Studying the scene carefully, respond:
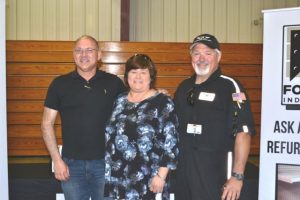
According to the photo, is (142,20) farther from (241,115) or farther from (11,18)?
(241,115)

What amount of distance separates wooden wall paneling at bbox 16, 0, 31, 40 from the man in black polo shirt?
14.9 ft

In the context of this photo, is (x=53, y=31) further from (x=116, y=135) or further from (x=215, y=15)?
(x=116, y=135)

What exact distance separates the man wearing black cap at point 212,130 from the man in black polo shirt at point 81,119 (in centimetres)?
51

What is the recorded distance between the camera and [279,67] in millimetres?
3096

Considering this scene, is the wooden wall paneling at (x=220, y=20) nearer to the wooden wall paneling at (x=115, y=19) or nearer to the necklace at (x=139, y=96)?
the wooden wall paneling at (x=115, y=19)

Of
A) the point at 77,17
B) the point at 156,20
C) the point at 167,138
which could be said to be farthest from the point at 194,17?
the point at 167,138

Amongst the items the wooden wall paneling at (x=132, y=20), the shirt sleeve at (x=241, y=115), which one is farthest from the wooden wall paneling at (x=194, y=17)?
the shirt sleeve at (x=241, y=115)

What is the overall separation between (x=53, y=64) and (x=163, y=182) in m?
4.44

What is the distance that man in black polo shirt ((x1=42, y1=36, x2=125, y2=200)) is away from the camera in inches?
98.7

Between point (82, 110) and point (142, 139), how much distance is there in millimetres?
544

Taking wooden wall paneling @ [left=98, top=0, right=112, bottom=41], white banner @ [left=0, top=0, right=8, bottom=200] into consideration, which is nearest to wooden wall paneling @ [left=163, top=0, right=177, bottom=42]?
wooden wall paneling @ [left=98, top=0, right=112, bottom=41]

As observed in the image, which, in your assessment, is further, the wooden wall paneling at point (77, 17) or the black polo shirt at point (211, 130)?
the wooden wall paneling at point (77, 17)

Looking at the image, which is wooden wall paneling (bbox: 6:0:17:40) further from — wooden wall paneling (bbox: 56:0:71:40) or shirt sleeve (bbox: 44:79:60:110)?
shirt sleeve (bbox: 44:79:60:110)

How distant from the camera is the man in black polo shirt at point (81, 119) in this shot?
8.22 feet
